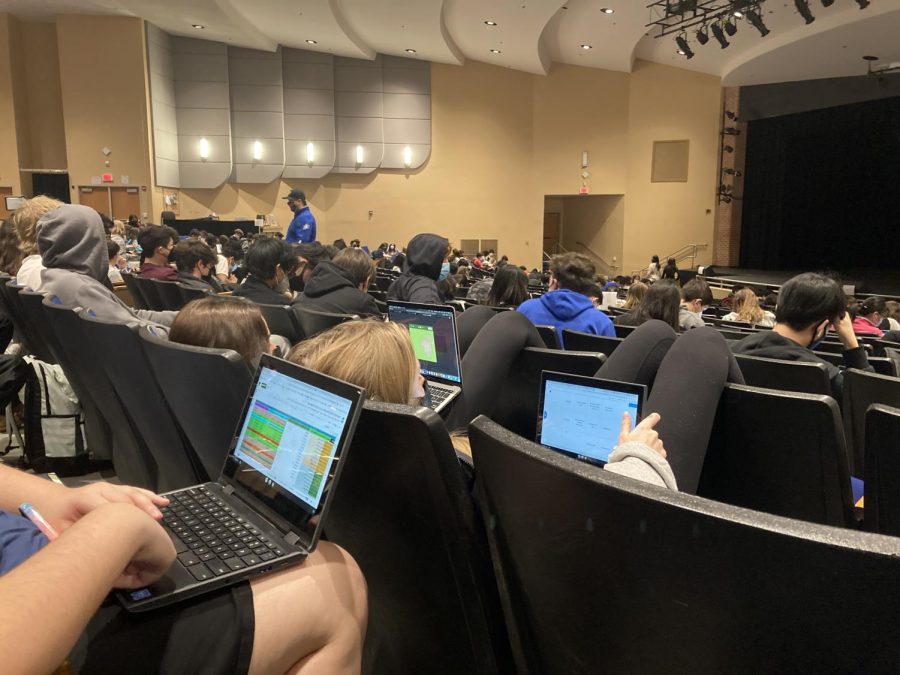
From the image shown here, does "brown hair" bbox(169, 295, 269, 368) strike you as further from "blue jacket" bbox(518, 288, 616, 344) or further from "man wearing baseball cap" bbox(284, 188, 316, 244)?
"man wearing baseball cap" bbox(284, 188, 316, 244)

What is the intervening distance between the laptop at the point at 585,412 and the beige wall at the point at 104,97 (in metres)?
12.7

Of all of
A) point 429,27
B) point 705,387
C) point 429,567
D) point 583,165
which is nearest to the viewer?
point 429,567

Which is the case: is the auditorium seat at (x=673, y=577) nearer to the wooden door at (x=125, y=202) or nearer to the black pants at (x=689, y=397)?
the black pants at (x=689, y=397)

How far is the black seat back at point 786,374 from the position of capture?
87.3 inches

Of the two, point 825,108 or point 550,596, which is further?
point 825,108

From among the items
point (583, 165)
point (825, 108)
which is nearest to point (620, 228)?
point (583, 165)

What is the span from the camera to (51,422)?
2994 millimetres

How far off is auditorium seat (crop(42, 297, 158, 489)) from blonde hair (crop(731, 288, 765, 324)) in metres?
5.01

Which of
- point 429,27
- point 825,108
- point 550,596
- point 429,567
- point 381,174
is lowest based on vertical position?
point 429,567

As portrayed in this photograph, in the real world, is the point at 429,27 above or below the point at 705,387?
above

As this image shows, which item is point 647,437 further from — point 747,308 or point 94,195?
point 94,195

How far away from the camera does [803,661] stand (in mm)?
584

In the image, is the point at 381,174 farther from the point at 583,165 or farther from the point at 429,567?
the point at 429,567

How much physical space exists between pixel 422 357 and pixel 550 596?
5.50 ft
